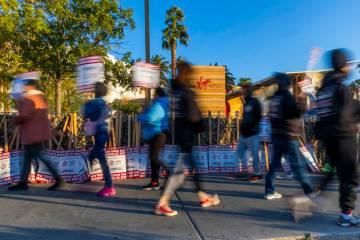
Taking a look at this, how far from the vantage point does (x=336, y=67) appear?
15.6 ft

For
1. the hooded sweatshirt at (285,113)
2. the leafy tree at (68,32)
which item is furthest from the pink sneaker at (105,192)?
the leafy tree at (68,32)

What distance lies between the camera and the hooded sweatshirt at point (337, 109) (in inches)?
185

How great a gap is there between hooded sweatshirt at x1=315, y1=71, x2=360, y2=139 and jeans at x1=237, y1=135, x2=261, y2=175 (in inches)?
107

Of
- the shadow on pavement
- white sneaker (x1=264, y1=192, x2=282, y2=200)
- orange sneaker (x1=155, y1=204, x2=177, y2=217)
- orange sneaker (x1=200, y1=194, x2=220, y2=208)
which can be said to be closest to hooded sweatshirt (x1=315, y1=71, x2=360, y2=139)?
white sneaker (x1=264, y1=192, x2=282, y2=200)

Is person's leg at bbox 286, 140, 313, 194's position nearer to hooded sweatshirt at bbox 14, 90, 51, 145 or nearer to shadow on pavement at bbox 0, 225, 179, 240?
shadow on pavement at bbox 0, 225, 179, 240

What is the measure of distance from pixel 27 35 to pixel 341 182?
15.7m

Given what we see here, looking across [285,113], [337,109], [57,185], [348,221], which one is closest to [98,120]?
[57,185]

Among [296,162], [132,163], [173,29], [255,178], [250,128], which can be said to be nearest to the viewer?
[296,162]

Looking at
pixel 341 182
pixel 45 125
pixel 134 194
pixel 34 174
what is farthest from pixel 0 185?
pixel 341 182

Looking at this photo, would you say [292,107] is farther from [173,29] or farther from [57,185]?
[173,29]

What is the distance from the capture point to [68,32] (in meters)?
17.5

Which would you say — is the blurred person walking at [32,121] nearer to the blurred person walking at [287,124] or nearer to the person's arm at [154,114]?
the person's arm at [154,114]

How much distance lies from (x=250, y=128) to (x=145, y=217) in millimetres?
2900

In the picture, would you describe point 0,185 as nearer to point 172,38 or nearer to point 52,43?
point 52,43
